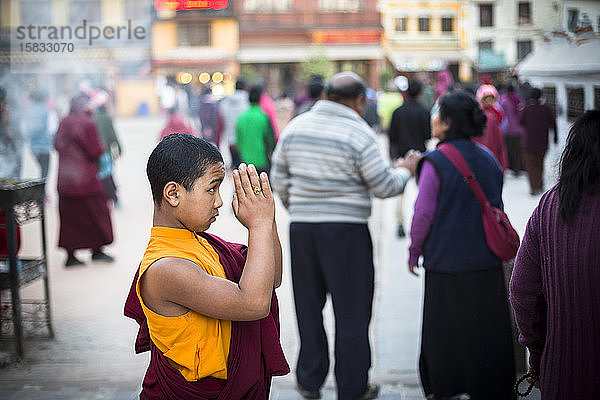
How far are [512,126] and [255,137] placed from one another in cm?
488

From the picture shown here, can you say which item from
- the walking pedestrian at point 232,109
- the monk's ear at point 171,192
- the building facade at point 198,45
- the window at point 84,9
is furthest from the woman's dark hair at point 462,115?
the building facade at point 198,45

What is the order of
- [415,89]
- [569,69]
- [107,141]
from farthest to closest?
1. [107,141]
2. [415,89]
3. [569,69]

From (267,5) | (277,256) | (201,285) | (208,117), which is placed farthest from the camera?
(267,5)

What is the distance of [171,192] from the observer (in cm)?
214

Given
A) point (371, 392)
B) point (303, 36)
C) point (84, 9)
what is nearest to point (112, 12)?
point (84, 9)

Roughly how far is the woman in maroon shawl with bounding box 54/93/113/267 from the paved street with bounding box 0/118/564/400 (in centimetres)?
31

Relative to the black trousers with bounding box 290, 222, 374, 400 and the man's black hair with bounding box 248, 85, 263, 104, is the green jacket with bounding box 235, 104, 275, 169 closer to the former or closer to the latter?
the man's black hair with bounding box 248, 85, 263, 104

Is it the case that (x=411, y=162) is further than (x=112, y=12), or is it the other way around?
(x=112, y=12)

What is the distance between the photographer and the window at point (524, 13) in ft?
14.2

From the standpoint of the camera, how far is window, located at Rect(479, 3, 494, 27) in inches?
190

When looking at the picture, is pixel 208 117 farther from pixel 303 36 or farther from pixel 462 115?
pixel 303 36

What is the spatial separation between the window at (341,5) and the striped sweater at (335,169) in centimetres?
2850

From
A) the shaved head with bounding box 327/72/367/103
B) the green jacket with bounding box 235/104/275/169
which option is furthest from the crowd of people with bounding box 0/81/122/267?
the shaved head with bounding box 327/72/367/103

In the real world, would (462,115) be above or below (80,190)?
above
